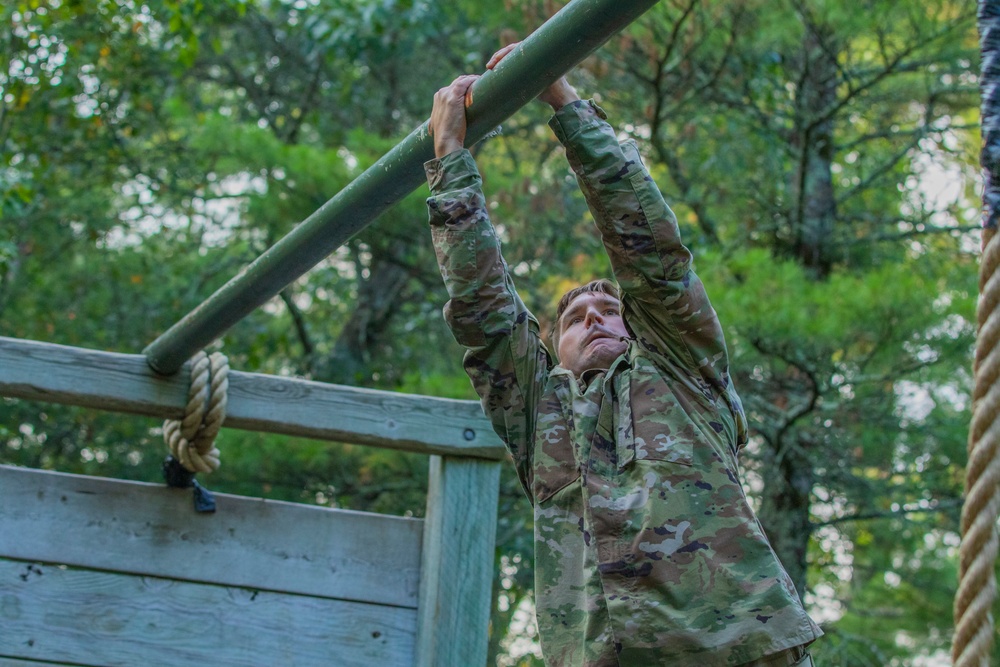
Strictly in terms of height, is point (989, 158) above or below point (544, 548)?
above

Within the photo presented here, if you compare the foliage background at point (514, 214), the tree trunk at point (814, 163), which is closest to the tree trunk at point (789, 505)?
the foliage background at point (514, 214)

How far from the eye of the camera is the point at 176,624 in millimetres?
2256

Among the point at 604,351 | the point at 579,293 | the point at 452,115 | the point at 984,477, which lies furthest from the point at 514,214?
the point at 984,477

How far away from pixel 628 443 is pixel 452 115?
580 mm

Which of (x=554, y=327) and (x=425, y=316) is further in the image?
(x=425, y=316)

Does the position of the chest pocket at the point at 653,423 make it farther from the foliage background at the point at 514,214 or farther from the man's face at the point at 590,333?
the foliage background at the point at 514,214

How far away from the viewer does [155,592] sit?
2.28 metres

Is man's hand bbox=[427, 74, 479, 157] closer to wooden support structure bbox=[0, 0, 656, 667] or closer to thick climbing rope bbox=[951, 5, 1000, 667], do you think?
wooden support structure bbox=[0, 0, 656, 667]

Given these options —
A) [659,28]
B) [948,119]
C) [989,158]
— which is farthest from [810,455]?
[989,158]

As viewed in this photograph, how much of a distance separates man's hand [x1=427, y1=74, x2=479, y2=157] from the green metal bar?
0.05ft

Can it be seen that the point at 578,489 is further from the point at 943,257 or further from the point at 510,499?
the point at 943,257

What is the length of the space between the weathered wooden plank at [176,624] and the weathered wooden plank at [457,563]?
11 centimetres

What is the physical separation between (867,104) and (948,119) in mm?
1207

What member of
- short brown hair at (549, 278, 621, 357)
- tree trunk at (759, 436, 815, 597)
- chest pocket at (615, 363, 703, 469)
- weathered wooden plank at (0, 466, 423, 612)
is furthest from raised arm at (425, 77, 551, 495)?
tree trunk at (759, 436, 815, 597)
